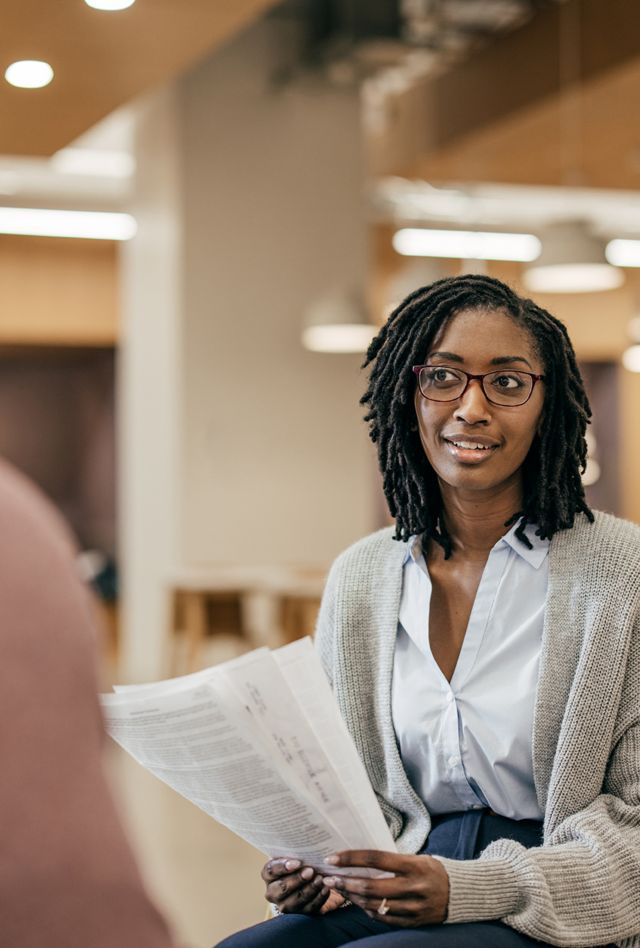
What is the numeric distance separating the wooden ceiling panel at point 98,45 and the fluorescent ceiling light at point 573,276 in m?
2.01

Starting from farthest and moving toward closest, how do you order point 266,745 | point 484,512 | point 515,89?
point 515,89 → point 484,512 → point 266,745

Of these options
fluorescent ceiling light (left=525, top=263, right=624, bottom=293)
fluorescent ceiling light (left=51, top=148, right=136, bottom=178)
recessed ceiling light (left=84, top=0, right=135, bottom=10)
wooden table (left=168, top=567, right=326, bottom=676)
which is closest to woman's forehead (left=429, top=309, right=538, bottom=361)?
recessed ceiling light (left=84, top=0, right=135, bottom=10)

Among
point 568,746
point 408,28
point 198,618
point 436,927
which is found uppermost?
point 408,28

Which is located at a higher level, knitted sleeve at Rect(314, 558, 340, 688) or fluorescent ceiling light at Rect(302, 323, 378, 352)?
fluorescent ceiling light at Rect(302, 323, 378, 352)

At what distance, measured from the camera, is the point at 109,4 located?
15.0ft

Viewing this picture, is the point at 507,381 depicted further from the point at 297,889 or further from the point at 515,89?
the point at 515,89

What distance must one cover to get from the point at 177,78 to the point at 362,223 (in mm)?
1507

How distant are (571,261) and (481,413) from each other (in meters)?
4.82

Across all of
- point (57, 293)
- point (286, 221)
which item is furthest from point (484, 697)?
point (57, 293)

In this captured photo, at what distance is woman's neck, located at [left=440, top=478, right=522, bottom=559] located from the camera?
1808mm

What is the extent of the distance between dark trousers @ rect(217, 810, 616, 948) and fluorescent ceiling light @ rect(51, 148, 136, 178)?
30.0 ft

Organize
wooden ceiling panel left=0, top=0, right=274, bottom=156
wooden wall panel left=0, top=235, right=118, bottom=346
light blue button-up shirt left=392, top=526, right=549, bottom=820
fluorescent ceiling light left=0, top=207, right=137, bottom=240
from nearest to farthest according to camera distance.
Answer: light blue button-up shirt left=392, top=526, right=549, bottom=820
wooden ceiling panel left=0, top=0, right=274, bottom=156
fluorescent ceiling light left=0, top=207, right=137, bottom=240
wooden wall panel left=0, top=235, right=118, bottom=346

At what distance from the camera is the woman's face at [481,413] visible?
1.74 metres

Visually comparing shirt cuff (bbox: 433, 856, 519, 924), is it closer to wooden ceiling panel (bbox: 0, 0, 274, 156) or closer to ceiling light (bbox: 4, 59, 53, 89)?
wooden ceiling panel (bbox: 0, 0, 274, 156)
